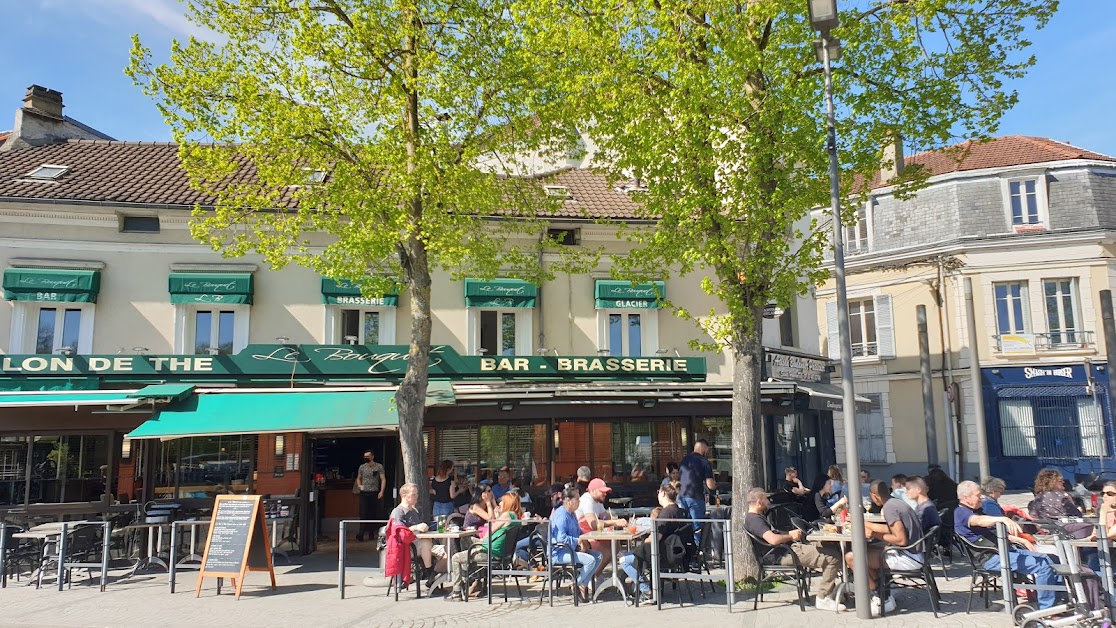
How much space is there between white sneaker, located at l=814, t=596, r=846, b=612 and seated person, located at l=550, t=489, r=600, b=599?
245cm

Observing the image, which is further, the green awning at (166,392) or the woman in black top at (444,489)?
the woman in black top at (444,489)

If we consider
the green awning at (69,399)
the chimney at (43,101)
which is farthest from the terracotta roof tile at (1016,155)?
the chimney at (43,101)

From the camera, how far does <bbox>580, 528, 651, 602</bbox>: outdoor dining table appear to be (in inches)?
352

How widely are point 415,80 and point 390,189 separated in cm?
156

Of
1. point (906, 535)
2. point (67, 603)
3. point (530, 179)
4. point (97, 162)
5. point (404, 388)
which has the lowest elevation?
point (67, 603)

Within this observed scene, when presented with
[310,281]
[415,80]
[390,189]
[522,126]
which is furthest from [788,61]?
[310,281]

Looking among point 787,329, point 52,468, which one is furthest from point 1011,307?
point 52,468

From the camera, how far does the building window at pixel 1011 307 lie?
2498 cm

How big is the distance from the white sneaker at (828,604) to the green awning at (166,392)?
994cm

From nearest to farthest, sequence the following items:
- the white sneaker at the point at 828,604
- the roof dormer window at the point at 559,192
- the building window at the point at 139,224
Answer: the white sneaker at the point at 828,604 → the roof dormer window at the point at 559,192 → the building window at the point at 139,224

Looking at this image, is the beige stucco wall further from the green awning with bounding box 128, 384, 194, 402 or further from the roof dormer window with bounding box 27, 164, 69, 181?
the green awning with bounding box 128, 384, 194, 402

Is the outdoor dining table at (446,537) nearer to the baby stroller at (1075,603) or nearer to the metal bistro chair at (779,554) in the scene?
the metal bistro chair at (779,554)

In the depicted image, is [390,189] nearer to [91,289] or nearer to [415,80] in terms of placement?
[415,80]

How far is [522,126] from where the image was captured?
11.9m
